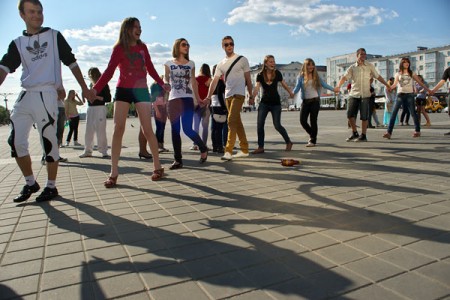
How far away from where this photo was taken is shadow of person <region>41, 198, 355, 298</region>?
1.94 m

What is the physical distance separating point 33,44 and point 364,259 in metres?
3.91

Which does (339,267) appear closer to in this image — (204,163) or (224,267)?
(224,267)

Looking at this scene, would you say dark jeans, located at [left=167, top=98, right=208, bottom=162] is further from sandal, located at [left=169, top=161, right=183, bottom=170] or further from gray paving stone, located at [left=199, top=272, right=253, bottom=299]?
gray paving stone, located at [left=199, top=272, right=253, bottom=299]

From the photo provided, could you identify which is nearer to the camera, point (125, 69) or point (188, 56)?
point (125, 69)

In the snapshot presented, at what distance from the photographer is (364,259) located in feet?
7.22

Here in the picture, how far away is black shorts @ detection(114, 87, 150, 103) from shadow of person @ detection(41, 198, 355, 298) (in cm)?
214

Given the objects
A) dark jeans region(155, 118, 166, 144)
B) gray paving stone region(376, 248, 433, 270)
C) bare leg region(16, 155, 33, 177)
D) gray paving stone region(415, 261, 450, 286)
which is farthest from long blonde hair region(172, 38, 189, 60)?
gray paving stone region(415, 261, 450, 286)

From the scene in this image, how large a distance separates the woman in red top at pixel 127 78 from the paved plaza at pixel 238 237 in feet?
2.55

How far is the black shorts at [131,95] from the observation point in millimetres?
4605

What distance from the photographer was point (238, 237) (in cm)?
265

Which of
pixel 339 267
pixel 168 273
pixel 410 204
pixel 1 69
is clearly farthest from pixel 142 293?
pixel 1 69

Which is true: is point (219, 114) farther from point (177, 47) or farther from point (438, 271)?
point (438, 271)

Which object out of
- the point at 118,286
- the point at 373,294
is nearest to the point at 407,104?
the point at 373,294

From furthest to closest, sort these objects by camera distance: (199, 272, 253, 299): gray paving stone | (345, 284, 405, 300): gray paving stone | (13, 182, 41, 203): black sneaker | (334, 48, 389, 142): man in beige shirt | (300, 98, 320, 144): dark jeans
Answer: (334, 48, 389, 142): man in beige shirt
(300, 98, 320, 144): dark jeans
(13, 182, 41, 203): black sneaker
(199, 272, 253, 299): gray paving stone
(345, 284, 405, 300): gray paving stone
